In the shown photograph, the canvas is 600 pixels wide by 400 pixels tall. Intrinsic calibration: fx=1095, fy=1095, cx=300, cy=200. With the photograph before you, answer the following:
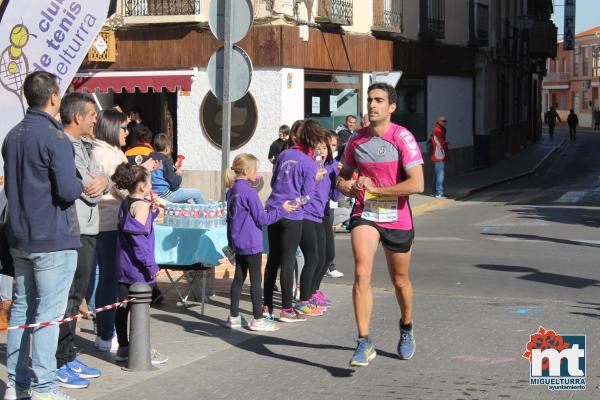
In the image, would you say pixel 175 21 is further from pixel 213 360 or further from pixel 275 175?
pixel 213 360

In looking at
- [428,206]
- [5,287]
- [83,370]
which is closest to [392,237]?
[83,370]

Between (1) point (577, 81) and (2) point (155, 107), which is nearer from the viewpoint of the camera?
(2) point (155, 107)

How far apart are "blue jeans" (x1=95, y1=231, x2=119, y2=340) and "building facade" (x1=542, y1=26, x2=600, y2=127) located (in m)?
84.9

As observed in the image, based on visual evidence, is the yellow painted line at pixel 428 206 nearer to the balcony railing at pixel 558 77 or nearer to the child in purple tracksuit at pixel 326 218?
the child in purple tracksuit at pixel 326 218

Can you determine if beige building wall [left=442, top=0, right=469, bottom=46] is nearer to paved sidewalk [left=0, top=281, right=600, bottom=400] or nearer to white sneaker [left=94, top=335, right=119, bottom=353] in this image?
paved sidewalk [left=0, top=281, right=600, bottom=400]

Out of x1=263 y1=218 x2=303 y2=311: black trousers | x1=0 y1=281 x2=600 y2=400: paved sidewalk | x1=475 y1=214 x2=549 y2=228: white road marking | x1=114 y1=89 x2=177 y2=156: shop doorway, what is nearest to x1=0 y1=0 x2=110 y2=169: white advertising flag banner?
x1=0 y1=281 x2=600 y2=400: paved sidewalk

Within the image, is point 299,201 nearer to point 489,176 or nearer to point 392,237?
point 392,237

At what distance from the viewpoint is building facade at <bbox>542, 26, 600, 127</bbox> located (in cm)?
9406

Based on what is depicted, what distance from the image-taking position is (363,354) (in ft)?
24.8

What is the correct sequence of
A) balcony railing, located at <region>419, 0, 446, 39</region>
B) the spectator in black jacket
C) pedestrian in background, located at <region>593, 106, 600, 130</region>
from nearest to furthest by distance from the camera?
the spectator in black jacket → balcony railing, located at <region>419, 0, 446, 39</region> → pedestrian in background, located at <region>593, 106, 600, 130</region>

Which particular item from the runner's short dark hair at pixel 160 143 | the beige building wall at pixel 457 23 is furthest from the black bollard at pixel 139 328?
the beige building wall at pixel 457 23

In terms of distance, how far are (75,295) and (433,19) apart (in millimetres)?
24867

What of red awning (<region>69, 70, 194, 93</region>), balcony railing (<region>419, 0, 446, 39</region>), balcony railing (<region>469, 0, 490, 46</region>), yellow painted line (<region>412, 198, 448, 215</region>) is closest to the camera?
yellow painted line (<region>412, 198, 448, 215</region>)

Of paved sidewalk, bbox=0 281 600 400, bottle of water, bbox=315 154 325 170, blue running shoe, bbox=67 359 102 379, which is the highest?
bottle of water, bbox=315 154 325 170
